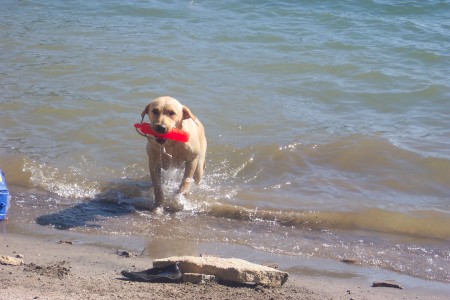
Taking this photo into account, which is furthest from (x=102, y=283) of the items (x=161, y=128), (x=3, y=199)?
(x=161, y=128)

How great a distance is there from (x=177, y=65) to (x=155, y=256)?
23.4 feet

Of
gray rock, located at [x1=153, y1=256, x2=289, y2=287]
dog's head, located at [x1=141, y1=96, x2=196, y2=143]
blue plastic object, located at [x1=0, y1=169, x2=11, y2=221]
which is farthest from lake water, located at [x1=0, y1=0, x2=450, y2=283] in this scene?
gray rock, located at [x1=153, y1=256, x2=289, y2=287]

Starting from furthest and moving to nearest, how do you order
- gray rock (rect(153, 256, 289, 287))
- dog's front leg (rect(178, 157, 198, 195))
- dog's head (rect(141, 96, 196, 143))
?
dog's front leg (rect(178, 157, 198, 195)) → dog's head (rect(141, 96, 196, 143)) → gray rock (rect(153, 256, 289, 287))

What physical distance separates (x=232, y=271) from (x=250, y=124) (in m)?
5.25

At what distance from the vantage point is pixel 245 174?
852 cm

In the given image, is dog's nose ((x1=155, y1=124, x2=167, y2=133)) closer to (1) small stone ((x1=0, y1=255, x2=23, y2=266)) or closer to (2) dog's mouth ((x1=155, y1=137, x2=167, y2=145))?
(2) dog's mouth ((x1=155, y1=137, x2=167, y2=145))

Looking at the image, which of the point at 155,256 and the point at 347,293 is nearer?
the point at 347,293

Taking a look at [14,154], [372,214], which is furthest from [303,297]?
[14,154]

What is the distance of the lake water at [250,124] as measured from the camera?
683 cm

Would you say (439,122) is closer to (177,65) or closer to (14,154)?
(177,65)

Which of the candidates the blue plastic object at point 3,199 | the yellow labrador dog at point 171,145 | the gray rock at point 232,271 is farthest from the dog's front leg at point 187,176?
the gray rock at point 232,271

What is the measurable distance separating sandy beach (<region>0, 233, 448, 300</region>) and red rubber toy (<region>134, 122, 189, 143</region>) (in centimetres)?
144

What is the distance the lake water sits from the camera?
22.4 ft

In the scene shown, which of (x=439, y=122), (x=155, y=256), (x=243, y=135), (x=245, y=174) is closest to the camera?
(x=155, y=256)
